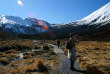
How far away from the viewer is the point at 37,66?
7391mm

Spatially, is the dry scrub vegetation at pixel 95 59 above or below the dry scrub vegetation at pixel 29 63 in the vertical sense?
above

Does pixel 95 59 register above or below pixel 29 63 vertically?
above

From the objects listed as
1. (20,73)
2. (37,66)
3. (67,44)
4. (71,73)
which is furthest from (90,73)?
(20,73)

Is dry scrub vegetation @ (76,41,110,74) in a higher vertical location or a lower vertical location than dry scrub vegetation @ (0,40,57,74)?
higher

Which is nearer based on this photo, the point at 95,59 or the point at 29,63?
the point at 95,59

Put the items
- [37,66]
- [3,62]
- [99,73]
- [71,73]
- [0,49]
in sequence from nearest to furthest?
[99,73]
[71,73]
[37,66]
[3,62]
[0,49]

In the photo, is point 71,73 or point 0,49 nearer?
point 71,73

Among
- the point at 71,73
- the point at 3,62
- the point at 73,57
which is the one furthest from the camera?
the point at 3,62

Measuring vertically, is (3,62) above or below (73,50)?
below

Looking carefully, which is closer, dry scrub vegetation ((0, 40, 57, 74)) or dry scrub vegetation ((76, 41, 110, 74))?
dry scrub vegetation ((76, 41, 110, 74))

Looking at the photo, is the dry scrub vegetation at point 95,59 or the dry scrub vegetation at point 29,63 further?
the dry scrub vegetation at point 29,63

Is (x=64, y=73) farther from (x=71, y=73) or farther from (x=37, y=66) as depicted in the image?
(x=37, y=66)

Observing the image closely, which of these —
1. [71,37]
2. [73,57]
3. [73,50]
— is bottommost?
[73,57]

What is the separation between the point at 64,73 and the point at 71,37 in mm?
2192
